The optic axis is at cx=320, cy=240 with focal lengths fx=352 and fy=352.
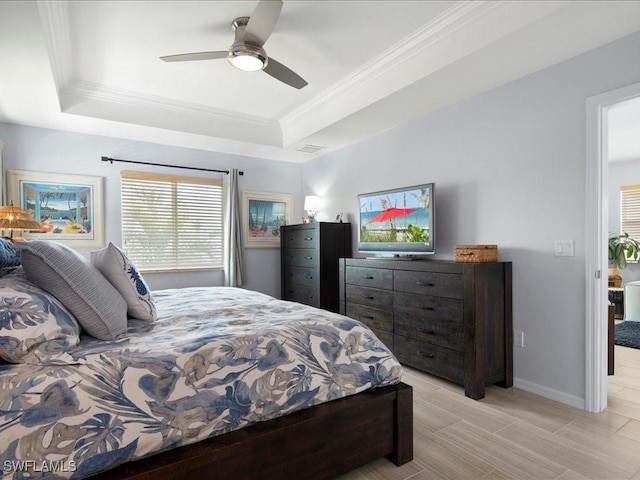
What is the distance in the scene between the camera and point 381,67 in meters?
3.00

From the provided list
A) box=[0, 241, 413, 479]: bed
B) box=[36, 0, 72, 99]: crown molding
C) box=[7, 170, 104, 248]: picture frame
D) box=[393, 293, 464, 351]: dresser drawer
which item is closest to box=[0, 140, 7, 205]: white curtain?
box=[7, 170, 104, 248]: picture frame

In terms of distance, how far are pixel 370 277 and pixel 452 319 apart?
974mm

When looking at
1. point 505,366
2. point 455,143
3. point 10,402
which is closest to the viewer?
point 10,402

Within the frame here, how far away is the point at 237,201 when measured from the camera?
488 cm

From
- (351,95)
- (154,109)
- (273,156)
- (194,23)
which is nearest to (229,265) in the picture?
(273,156)

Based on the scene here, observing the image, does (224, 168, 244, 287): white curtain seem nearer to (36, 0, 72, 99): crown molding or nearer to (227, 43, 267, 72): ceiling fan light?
(36, 0, 72, 99): crown molding

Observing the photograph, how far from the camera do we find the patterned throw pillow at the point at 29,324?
45.1 inches

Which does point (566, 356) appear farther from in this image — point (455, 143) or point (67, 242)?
point (67, 242)

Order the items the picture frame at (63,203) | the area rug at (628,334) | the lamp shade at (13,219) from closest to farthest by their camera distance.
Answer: the lamp shade at (13,219), the picture frame at (63,203), the area rug at (628,334)

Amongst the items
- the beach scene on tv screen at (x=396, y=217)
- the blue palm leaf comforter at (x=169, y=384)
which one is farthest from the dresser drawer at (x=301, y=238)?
the blue palm leaf comforter at (x=169, y=384)

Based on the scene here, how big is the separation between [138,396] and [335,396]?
2.70ft

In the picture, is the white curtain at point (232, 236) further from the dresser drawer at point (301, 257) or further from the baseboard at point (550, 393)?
the baseboard at point (550, 393)

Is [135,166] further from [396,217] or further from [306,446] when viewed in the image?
[306,446]

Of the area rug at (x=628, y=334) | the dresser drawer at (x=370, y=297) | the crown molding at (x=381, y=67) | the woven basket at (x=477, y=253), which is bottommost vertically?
the area rug at (x=628, y=334)
